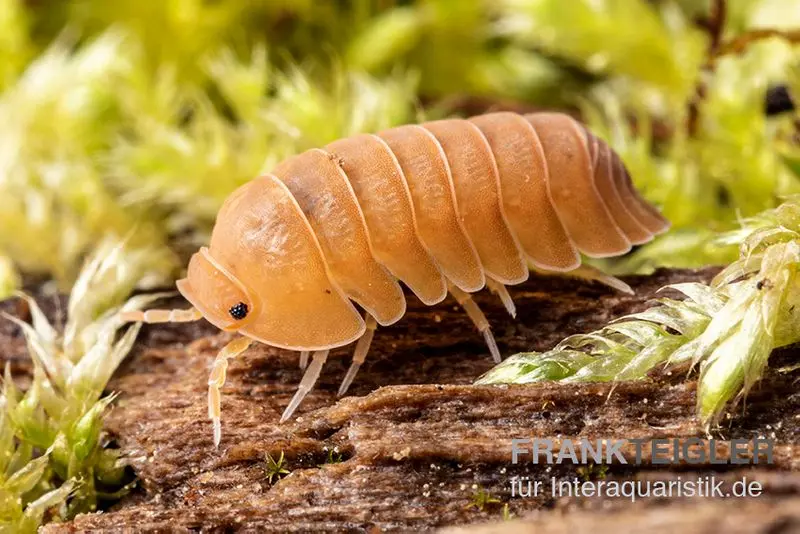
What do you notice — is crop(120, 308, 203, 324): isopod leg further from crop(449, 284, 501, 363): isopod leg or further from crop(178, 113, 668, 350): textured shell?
crop(449, 284, 501, 363): isopod leg

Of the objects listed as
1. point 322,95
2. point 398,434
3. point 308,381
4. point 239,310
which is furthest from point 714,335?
point 322,95

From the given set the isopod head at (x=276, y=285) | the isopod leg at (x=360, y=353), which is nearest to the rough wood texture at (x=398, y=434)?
the isopod leg at (x=360, y=353)

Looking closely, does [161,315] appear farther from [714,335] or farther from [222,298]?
[714,335]

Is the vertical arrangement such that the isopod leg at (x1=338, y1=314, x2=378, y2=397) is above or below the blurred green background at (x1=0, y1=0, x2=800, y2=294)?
below

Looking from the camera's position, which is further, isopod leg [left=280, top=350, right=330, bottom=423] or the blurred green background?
the blurred green background

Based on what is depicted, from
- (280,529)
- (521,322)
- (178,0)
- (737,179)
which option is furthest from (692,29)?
(280,529)

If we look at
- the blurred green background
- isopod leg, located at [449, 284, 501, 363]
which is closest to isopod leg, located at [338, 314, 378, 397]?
isopod leg, located at [449, 284, 501, 363]

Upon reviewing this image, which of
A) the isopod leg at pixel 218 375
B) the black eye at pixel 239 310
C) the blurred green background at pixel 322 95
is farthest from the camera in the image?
the blurred green background at pixel 322 95

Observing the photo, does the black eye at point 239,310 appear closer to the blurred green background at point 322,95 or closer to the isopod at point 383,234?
the isopod at point 383,234
